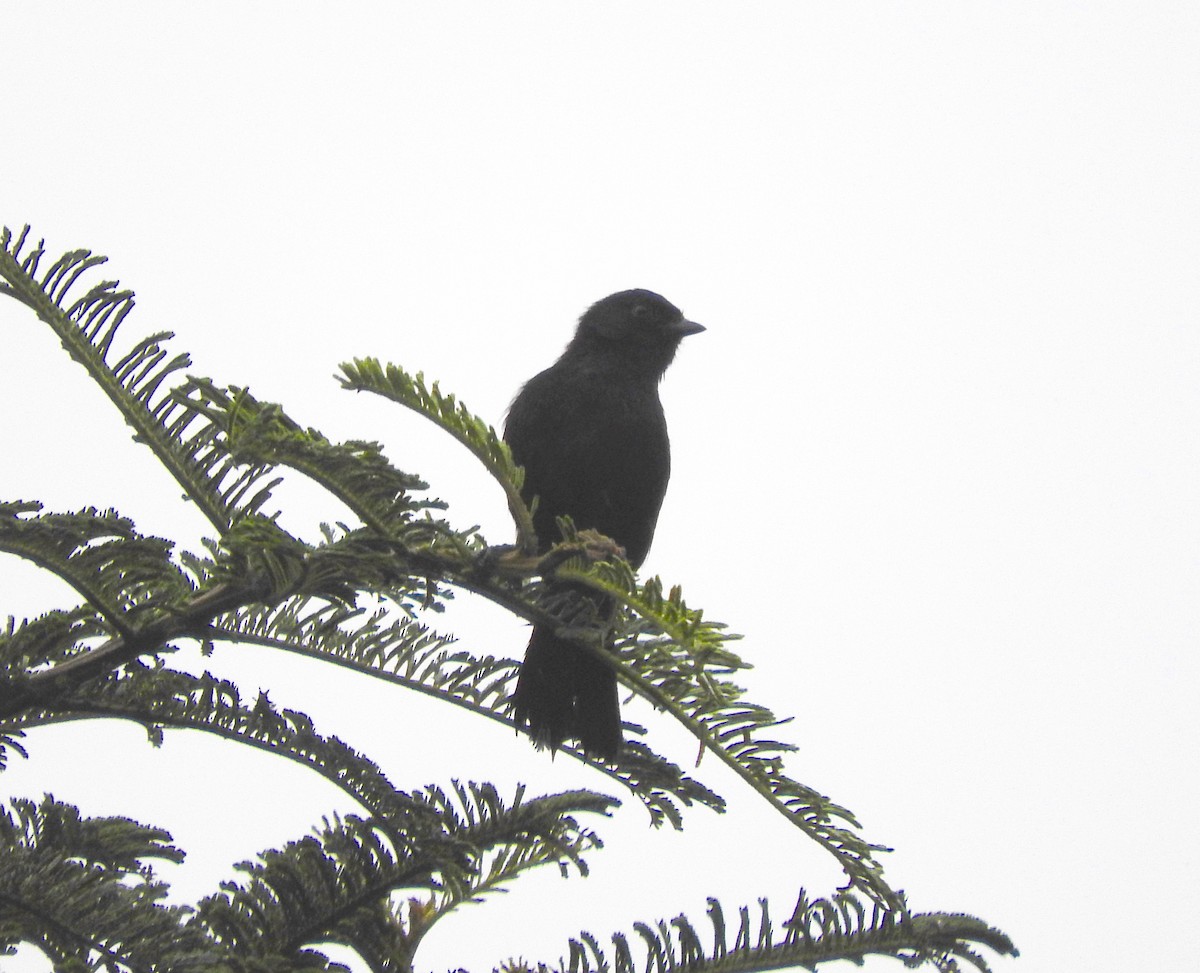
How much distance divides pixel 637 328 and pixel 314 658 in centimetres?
388

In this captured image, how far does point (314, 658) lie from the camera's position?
205cm

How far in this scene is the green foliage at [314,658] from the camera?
1.79m

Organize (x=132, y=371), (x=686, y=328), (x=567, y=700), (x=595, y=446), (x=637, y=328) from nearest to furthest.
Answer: (x=132, y=371) < (x=567, y=700) < (x=595, y=446) < (x=637, y=328) < (x=686, y=328)

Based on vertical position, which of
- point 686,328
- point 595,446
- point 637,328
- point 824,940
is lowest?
point 824,940

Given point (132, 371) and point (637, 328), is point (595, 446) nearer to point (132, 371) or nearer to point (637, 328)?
point (637, 328)

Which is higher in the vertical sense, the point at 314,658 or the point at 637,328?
the point at 637,328

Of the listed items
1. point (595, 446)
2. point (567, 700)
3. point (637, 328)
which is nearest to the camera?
point (567, 700)

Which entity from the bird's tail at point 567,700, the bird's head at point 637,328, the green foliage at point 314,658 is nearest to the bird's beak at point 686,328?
the bird's head at point 637,328

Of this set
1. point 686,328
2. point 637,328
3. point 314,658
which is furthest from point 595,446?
point 314,658

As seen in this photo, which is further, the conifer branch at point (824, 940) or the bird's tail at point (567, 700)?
the bird's tail at point (567, 700)

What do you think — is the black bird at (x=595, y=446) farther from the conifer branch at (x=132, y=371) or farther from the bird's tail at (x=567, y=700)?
the conifer branch at (x=132, y=371)

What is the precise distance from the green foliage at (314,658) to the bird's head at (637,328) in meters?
3.52

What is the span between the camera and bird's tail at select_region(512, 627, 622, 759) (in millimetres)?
2980

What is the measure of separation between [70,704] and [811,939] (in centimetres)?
121
